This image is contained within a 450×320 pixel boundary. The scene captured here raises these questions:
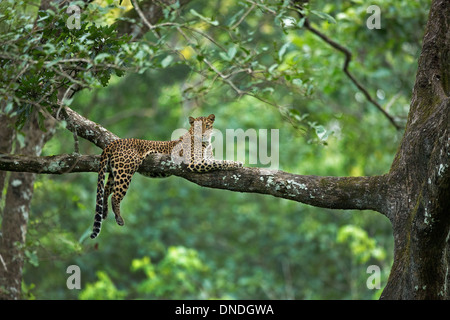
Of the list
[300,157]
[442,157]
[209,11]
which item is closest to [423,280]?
[442,157]

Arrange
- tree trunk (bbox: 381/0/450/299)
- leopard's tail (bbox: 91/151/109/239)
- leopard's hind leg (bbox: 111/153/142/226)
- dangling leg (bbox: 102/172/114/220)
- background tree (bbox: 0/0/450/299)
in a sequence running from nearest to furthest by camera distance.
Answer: tree trunk (bbox: 381/0/450/299), background tree (bbox: 0/0/450/299), leopard's tail (bbox: 91/151/109/239), leopard's hind leg (bbox: 111/153/142/226), dangling leg (bbox: 102/172/114/220)

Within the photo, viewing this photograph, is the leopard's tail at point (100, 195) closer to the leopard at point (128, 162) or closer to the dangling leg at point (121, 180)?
the leopard at point (128, 162)

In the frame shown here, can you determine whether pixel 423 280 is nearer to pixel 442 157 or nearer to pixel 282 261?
pixel 442 157

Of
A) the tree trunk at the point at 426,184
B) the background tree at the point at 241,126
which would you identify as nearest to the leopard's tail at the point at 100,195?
the background tree at the point at 241,126

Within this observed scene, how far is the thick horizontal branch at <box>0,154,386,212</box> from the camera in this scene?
18.1 feet

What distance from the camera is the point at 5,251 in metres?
8.09

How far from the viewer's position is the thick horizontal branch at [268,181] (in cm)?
552

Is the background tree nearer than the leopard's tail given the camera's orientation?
Yes

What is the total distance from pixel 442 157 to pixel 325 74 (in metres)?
9.51

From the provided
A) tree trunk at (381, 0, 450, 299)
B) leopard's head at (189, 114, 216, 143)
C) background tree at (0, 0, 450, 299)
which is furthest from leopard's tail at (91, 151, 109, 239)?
tree trunk at (381, 0, 450, 299)

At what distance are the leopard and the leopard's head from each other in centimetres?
29

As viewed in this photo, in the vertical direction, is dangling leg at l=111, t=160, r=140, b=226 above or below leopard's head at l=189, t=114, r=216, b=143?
below

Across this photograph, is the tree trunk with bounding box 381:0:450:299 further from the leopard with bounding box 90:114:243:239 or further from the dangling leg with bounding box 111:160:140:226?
the dangling leg with bounding box 111:160:140:226

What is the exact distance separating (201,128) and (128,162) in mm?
1468
